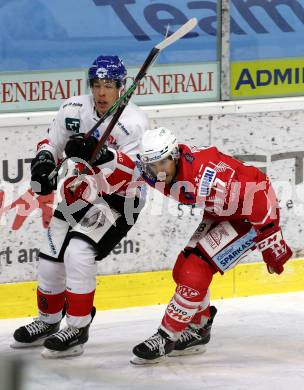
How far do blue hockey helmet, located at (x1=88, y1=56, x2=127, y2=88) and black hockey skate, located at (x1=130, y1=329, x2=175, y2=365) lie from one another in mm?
993

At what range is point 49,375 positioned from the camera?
353 centimetres

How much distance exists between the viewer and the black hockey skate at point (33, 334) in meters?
4.06

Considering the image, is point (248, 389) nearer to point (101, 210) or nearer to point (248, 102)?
point (101, 210)

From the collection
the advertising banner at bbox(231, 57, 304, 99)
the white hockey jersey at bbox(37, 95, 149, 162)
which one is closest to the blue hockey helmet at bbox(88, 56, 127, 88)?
the white hockey jersey at bbox(37, 95, 149, 162)

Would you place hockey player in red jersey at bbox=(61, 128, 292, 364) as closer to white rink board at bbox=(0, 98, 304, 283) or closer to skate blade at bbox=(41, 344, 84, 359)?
skate blade at bbox=(41, 344, 84, 359)

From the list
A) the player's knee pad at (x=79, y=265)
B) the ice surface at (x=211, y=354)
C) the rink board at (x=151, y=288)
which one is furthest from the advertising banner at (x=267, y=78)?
the player's knee pad at (x=79, y=265)

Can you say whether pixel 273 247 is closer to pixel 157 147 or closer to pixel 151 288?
pixel 157 147

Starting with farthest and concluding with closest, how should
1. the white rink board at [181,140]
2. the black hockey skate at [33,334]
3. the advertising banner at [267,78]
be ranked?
the advertising banner at [267,78] → the white rink board at [181,140] → the black hockey skate at [33,334]

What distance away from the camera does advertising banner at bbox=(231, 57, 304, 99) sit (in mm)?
5164

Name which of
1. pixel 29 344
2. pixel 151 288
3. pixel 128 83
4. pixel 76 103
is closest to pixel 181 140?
pixel 128 83

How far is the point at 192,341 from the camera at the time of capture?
397cm

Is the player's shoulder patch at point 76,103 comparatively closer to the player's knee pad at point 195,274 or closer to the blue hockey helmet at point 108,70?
the blue hockey helmet at point 108,70

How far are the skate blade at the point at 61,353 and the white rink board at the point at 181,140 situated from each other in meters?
0.79

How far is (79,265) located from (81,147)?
468 millimetres
